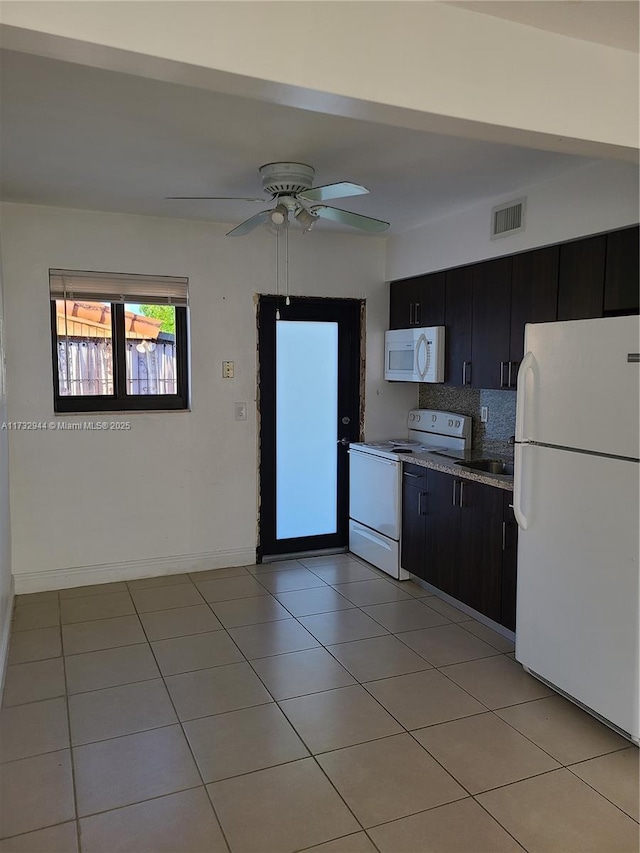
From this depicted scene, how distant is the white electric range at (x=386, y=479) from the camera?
14.7 ft

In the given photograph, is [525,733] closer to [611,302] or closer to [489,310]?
[611,302]

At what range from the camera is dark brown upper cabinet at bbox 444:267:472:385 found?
412 cm

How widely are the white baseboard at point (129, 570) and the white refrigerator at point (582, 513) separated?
2334mm

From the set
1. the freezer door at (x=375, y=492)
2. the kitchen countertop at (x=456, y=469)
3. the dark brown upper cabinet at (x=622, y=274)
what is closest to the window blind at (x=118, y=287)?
the freezer door at (x=375, y=492)

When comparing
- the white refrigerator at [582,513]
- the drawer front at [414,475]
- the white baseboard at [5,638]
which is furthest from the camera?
the drawer front at [414,475]

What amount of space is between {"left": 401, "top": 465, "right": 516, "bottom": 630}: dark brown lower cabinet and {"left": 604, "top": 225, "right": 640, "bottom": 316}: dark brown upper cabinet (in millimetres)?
1105

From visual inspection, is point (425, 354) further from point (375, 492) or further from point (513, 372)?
point (375, 492)

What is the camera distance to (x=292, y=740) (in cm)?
258

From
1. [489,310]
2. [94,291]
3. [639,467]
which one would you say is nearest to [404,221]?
[489,310]

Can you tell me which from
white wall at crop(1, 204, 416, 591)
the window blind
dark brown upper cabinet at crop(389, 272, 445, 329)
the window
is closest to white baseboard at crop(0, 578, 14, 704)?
white wall at crop(1, 204, 416, 591)

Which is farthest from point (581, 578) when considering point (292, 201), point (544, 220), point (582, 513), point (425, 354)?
point (292, 201)

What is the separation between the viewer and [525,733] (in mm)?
2645

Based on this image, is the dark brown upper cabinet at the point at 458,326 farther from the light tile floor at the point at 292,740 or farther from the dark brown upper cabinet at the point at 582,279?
the light tile floor at the point at 292,740

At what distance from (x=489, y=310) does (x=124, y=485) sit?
8.83 ft
